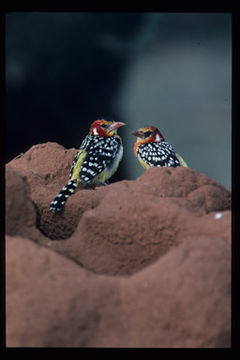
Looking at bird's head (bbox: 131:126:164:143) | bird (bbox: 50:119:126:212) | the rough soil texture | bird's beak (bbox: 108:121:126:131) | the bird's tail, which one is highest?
bird's beak (bbox: 108:121:126:131)

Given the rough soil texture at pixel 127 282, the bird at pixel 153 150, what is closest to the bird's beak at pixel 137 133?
the bird at pixel 153 150

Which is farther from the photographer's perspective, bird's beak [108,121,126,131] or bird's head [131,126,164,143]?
bird's head [131,126,164,143]

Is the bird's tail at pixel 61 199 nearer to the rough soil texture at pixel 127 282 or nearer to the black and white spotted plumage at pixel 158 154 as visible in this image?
the rough soil texture at pixel 127 282

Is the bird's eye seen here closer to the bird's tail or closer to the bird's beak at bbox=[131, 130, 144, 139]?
the bird's beak at bbox=[131, 130, 144, 139]

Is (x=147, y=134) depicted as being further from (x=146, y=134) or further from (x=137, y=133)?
(x=137, y=133)

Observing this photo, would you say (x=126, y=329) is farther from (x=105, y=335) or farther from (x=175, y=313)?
(x=175, y=313)

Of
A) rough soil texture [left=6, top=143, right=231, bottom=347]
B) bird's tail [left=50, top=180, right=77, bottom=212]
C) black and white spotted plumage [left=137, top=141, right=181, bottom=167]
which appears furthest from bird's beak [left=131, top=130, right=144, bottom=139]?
rough soil texture [left=6, top=143, right=231, bottom=347]
